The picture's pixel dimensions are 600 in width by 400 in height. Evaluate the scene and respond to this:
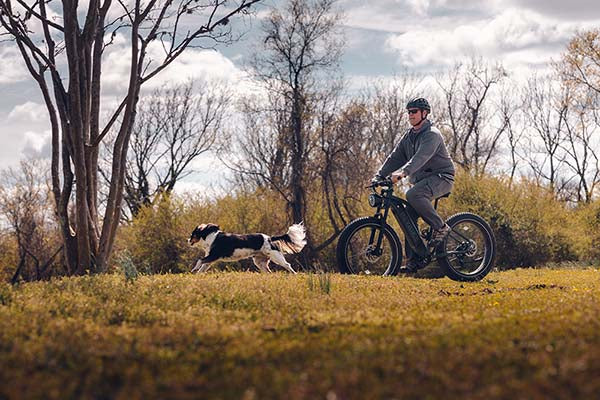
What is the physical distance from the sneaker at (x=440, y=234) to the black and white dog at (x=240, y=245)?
3658 millimetres

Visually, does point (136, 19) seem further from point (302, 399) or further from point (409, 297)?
point (302, 399)

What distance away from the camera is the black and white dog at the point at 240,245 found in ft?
45.9

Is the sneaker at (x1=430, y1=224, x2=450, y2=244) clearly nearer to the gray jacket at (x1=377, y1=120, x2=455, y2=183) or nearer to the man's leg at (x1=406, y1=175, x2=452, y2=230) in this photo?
the man's leg at (x1=406, y1=175, x2=452, y2=230)

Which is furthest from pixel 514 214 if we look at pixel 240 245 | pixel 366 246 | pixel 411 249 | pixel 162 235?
pixel 366 246

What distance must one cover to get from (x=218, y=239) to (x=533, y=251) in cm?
1507

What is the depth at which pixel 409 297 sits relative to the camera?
7773 mm

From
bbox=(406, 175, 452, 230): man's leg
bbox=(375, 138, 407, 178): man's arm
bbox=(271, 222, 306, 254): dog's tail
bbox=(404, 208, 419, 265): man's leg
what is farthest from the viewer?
bbox=(271, 222, 306, 254): dog's tail

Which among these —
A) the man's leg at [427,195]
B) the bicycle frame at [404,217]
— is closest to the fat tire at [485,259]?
the bicycle frame at [404,217]

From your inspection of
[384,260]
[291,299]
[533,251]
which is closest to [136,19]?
[384,260]

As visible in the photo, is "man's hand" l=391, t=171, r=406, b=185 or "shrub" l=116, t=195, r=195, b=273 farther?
"shrub" l=116, t=195, r=195, b=273

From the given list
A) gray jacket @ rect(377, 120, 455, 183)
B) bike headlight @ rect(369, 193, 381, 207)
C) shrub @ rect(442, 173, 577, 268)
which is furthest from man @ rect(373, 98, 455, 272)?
shrub @ rect(442, 173, 577, 268)

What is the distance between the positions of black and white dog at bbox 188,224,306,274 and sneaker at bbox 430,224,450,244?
3.66m

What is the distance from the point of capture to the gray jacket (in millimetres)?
10375

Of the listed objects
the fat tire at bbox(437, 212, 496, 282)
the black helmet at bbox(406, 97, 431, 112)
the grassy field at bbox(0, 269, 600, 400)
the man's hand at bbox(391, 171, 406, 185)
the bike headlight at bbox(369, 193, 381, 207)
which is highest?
the black helmet at bbox(406, 97, 431, 112)
